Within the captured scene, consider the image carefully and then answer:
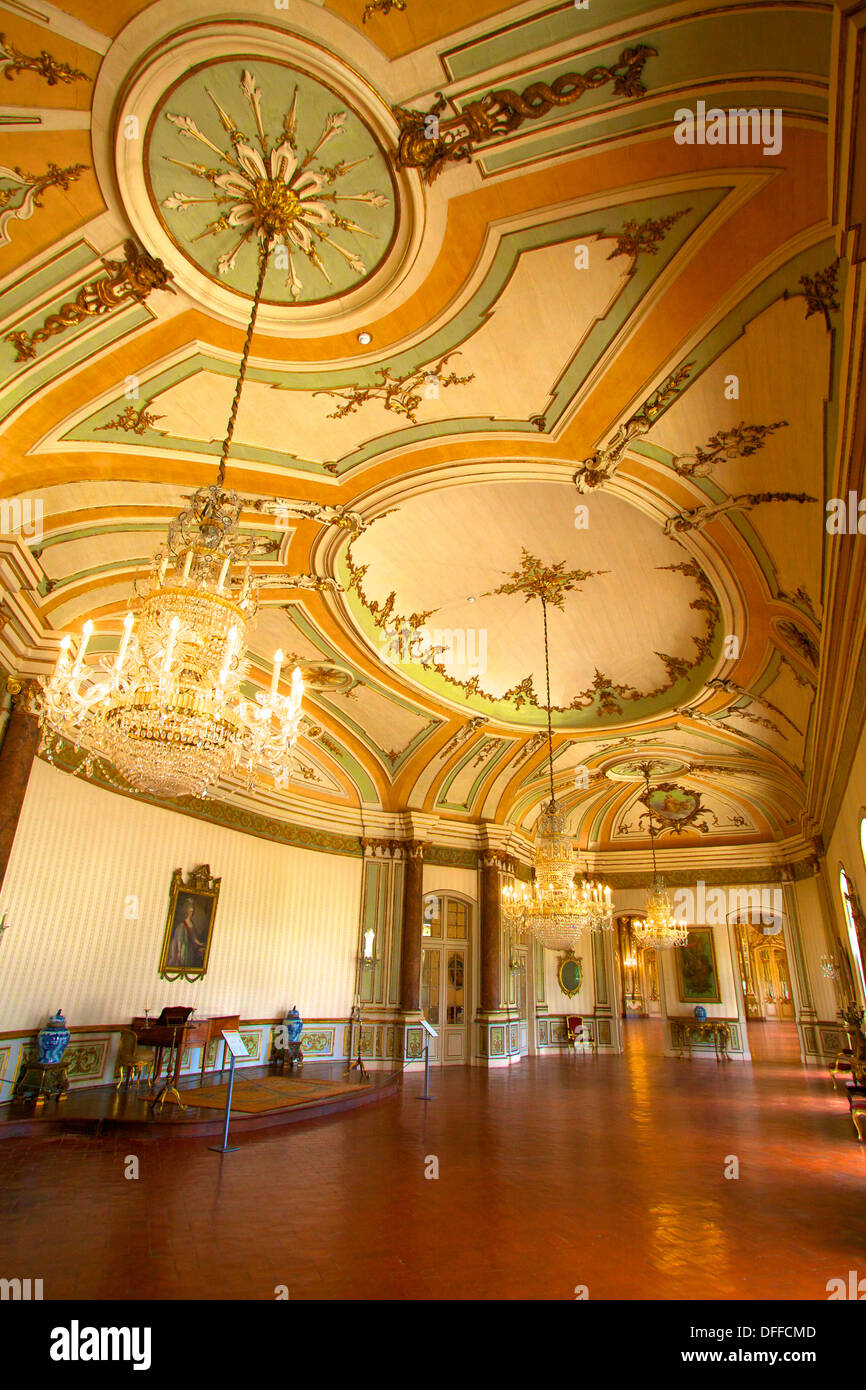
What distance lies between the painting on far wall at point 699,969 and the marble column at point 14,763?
15.8m

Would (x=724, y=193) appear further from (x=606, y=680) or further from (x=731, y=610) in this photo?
(x=606, y=680)

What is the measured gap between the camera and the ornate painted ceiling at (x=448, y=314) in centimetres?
363

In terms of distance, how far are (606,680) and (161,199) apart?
937cm

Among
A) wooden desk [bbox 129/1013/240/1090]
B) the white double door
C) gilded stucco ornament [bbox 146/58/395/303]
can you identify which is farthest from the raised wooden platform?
gilded stucco ornament [bbox 146/58/395/303]

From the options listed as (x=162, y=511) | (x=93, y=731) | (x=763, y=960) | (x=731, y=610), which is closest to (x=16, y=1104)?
(x=93, y=731)

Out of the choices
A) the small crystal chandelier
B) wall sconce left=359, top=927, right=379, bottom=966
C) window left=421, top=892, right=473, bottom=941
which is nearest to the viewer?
wall sconce left=359, top=927, right=379, bottom=966

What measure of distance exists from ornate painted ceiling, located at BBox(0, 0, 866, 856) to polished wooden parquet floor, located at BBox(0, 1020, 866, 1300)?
4576 millimetres

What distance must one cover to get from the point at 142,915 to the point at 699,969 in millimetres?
13671

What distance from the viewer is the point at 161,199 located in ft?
14.5

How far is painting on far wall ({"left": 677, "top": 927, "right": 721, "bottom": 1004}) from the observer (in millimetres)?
17219

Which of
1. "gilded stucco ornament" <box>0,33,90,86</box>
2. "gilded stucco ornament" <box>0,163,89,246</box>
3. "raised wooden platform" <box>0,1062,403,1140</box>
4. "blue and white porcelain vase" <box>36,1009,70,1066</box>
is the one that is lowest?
"raised wooden platform" <box>0,1062,403,1140</box>

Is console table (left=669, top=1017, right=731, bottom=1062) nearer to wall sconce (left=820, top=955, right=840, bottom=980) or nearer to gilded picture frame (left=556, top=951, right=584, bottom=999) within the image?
gilded picture frame (left=556, top=951, right=584, bottom=999)

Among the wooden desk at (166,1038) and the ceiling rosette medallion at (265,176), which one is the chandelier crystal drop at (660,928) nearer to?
the wooden desk at (166,1038)

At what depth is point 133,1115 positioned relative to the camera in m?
7.10
